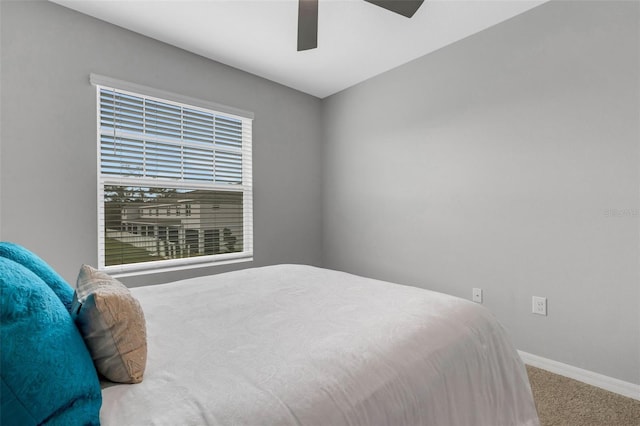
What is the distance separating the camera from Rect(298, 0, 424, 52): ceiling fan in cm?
174

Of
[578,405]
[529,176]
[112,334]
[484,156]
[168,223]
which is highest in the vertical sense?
[484,156]

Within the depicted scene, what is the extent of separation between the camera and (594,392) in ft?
6.16

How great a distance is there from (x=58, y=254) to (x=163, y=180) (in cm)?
89

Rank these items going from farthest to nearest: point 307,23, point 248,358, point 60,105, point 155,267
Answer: point 155,267
point 60,105
point 307,23
point 248,358

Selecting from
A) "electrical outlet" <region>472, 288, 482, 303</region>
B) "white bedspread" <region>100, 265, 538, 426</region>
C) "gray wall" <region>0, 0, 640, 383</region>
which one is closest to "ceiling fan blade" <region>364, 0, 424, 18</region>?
"gray wall" <region>0, 0, 640, 383</region>

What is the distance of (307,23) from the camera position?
1893 millimetres

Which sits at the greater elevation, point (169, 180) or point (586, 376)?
point (169, 180)

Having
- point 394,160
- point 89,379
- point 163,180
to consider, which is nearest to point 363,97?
point 394,160

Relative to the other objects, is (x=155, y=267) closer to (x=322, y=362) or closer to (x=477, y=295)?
(x=322, y=362)

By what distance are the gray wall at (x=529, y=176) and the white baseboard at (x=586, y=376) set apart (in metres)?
0.04

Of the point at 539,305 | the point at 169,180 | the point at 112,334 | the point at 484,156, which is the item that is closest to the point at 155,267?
the point at 169,180

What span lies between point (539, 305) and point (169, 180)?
303 cm

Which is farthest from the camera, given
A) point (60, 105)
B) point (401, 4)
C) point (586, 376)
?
point (60, 105)

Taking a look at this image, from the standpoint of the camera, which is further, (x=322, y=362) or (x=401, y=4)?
(x=401, y=4)
